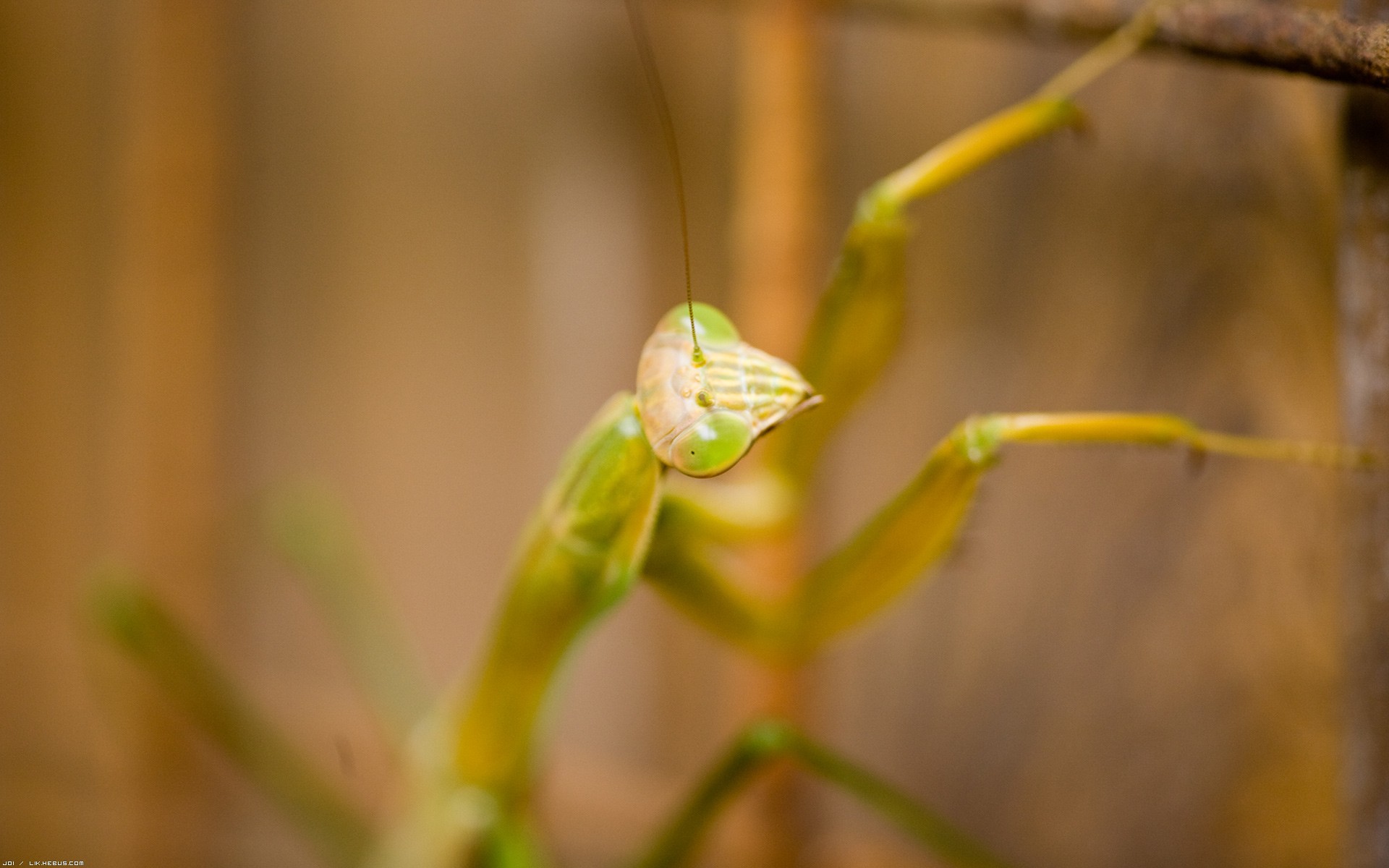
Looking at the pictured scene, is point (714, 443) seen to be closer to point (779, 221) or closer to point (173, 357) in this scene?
point (779, 221)

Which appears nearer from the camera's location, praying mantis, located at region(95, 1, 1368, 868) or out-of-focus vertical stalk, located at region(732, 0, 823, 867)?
praying mantis, located at region(95, 1, 1368, 868)

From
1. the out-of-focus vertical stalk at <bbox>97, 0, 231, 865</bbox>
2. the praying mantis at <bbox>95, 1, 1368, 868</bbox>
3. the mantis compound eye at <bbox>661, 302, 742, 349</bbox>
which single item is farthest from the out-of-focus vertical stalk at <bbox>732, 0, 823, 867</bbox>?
the out-of-focus vertical stalk at <bbox>97, 0, 231, 865</bbox>

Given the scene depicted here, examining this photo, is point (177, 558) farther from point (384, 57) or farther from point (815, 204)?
point (815, 204)

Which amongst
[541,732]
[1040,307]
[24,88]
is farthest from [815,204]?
[24,88]

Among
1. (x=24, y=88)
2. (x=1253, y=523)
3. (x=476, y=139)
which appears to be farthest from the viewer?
(x=24, y=88)

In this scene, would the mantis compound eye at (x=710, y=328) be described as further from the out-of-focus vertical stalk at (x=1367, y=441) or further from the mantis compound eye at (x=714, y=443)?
the out-of-focus vertical stalk at (x=1367, y=441)

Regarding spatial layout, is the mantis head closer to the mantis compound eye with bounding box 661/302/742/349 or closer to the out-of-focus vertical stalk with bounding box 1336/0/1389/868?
the mantis compound eye with bounding box 661/302/742/349
